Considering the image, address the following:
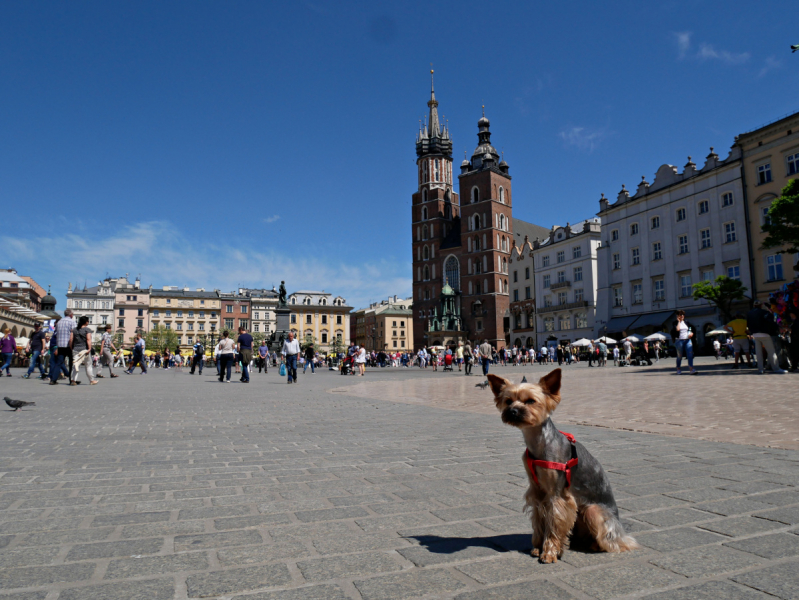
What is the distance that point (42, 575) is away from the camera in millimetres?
2402

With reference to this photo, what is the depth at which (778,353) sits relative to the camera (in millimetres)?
15594

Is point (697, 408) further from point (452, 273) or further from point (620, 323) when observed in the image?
point (452, 273)

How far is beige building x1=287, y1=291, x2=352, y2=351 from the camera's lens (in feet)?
381

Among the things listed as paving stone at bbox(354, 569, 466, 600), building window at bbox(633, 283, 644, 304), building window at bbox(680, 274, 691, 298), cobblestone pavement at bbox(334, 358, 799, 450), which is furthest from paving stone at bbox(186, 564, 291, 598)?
building window at bbox(633, 283, 644, 304)

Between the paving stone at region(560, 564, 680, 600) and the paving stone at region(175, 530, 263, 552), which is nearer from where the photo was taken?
the paving stone at region(560, 564, 680, 600)

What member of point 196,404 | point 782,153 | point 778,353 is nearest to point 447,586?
point 196,404

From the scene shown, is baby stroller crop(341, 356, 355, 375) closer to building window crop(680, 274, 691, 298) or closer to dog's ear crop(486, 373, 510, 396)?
dog's ear crop(486, 373, 510, 396)

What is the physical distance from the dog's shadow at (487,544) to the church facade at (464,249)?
233ft

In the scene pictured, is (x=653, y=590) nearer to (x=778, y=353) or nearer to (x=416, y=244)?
(x=778, y=353)

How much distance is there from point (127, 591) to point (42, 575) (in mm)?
460

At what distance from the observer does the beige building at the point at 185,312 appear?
110 meters

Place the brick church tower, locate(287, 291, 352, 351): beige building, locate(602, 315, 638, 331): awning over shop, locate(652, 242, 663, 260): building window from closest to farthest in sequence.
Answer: locate(652, 242, 663, 260): building window < locate(602, 315, 638, 331): awning over shop < the brick church tower < locate(287, 291, 352, 351): beige building

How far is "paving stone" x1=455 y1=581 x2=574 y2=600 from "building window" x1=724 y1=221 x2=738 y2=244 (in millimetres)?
44803

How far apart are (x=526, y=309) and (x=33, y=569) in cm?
6705
